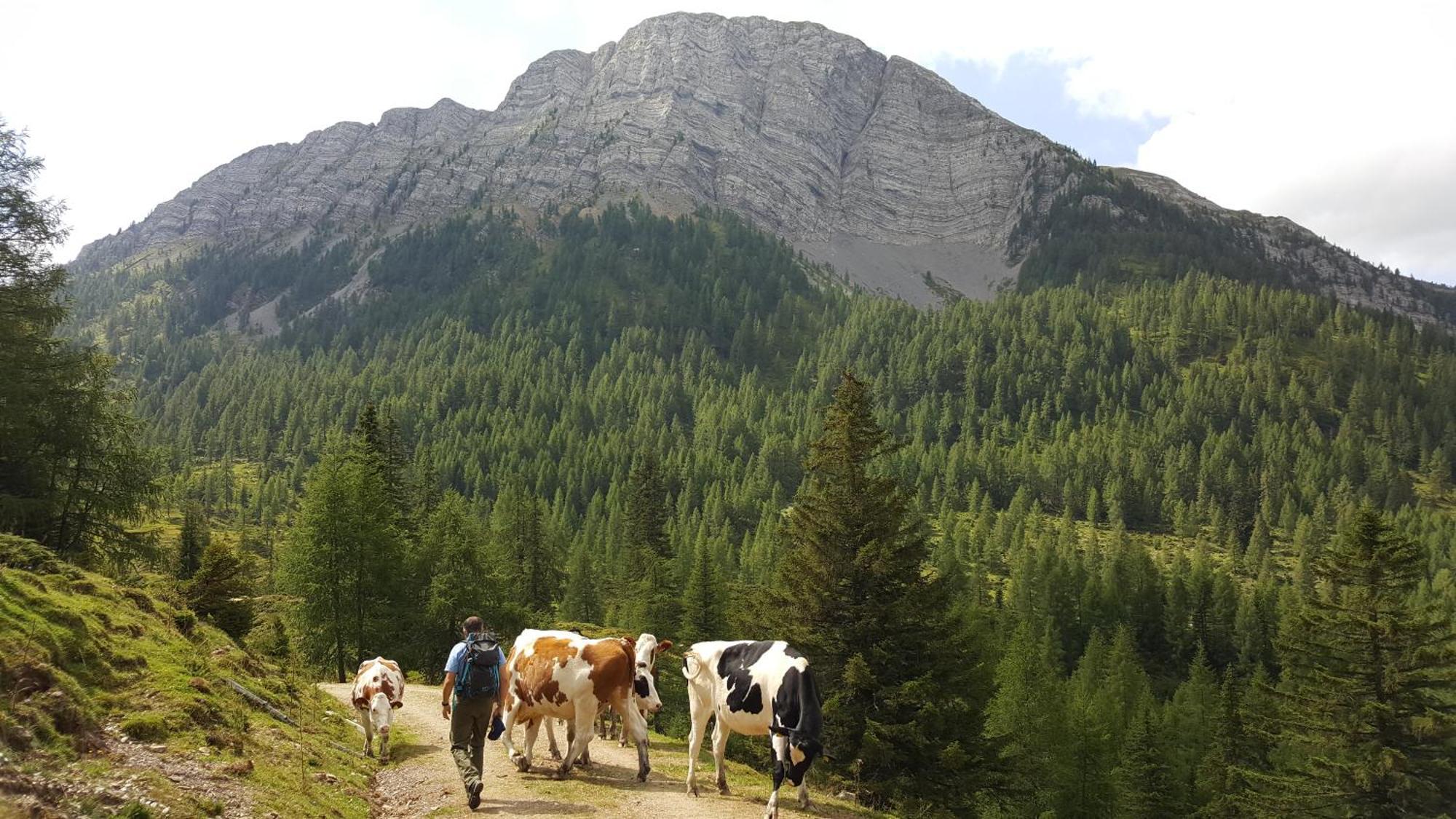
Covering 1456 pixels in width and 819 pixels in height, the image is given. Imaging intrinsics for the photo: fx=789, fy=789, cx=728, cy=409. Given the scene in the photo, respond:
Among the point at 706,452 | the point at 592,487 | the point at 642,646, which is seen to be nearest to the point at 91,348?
the point at 642,646

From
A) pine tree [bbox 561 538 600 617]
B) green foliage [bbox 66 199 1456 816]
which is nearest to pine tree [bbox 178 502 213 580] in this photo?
green foliage [bbox 66 199 1456 816]

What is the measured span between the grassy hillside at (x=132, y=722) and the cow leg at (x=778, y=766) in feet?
23.4

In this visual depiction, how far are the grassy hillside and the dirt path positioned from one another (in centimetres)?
92

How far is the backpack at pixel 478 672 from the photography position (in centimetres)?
1438

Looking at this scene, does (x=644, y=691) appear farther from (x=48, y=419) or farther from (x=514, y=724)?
(x=48, y=419)

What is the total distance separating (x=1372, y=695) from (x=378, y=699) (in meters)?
33.3

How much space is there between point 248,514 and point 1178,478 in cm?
19284

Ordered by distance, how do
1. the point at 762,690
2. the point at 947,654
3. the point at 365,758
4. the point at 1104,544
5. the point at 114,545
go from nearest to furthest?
the point at 762,690, the point at 365,758, the point at 947,654, the point at 114,545, the point at 1104,544

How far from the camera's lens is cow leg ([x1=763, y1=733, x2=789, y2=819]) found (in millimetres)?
13695

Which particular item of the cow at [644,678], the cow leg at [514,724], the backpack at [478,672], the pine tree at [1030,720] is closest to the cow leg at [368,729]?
the cow leg at [514,724]

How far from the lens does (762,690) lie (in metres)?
15.1

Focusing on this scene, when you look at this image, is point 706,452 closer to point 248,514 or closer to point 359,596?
point 248,514

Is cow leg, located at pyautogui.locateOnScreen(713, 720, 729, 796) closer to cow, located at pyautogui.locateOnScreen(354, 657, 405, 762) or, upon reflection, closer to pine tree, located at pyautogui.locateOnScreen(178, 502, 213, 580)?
cow, located at pyautogui.locateOnScreen(354, 657, 405, 762)

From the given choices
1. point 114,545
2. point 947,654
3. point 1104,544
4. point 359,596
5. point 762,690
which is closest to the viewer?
point 762,690
